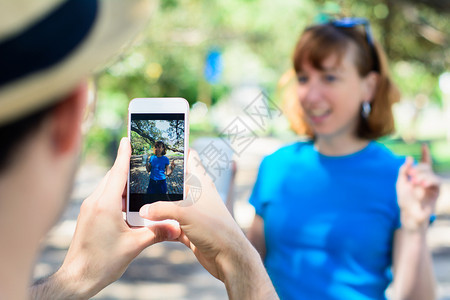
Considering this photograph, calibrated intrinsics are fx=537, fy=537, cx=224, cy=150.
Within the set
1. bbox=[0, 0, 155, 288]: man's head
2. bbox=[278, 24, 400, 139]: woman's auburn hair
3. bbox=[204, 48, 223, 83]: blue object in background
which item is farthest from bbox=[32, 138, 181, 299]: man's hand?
bbox=[204, 48, 223, 83]: blue object in background

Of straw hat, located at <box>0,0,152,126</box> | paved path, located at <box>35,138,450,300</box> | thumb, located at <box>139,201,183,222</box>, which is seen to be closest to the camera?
straw hat, located at <box>0,0,152,126</box>

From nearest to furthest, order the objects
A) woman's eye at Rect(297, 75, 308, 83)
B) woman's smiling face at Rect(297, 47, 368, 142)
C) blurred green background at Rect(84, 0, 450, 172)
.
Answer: woman's smiling face at Rect(297, 47, 368, 142) → woman's eye at Rect(297, 75, 308, 83) → blurred green background at Rect(84, 0, 450, 172)

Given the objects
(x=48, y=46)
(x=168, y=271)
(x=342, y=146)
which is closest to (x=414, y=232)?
(x=342, y=146)

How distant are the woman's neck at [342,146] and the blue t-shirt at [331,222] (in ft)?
0.10

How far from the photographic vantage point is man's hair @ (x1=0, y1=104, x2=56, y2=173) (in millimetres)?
666

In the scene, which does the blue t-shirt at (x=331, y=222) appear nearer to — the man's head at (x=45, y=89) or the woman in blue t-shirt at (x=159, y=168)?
the woman in blue t-shirt at (x=159, y=168)

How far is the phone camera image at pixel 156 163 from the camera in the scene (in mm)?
1500

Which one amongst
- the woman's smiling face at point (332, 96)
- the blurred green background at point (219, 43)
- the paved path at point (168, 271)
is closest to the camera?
the woman's smiling face at point (332, 96)

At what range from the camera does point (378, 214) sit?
224cm

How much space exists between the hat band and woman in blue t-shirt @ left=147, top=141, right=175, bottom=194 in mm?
854

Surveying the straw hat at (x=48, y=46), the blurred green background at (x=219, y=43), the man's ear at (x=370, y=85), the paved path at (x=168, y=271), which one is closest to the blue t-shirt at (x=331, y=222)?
the man's ear at (x=370, y=85)

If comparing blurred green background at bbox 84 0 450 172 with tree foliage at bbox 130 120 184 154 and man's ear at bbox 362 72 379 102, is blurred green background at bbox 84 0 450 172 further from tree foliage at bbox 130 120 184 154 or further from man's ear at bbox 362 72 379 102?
tree foliage at bbox 130 120 184 154

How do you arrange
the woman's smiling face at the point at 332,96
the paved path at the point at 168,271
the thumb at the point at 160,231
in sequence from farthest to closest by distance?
1. the paved path at the point at 168,271
2. the woman's smiling face at the point at 332,96
3. the thumb at the point at 160,231

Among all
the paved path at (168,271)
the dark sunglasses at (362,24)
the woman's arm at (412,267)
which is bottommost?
the paved path at (168,271)
